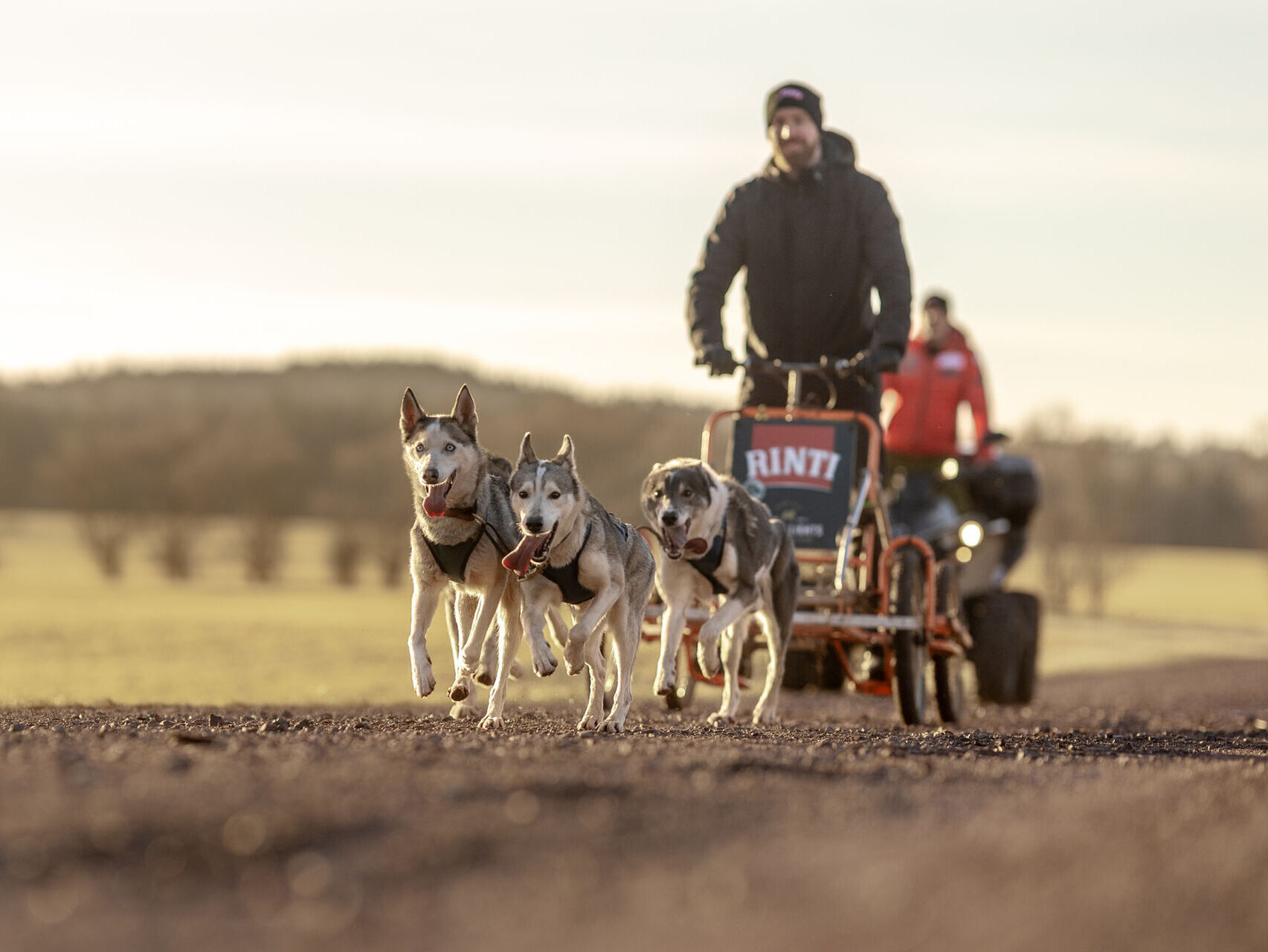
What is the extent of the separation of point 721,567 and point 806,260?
9.19 feet

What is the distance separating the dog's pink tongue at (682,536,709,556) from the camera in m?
8.13

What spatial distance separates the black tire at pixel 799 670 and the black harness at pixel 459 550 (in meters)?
5.62

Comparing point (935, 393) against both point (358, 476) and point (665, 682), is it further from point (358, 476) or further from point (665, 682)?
point (358, 476)

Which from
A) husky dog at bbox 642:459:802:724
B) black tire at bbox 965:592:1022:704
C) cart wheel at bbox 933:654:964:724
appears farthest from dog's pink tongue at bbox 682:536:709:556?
black tire at bbox 965:592:1022:704

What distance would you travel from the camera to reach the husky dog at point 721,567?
805 cm

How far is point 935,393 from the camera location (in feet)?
45.1

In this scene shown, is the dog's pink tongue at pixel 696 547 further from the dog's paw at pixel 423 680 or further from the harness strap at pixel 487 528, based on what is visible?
the dog's paw at pixel 423 680

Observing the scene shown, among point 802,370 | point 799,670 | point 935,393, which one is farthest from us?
point 935,393

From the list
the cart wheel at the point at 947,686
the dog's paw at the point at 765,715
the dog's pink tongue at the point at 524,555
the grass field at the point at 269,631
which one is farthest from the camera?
the grass field at the point at 269,631

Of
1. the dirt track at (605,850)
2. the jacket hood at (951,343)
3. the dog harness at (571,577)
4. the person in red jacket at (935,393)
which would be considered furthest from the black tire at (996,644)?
the dirt track at (605,850)

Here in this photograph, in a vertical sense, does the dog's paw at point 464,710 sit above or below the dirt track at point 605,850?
below

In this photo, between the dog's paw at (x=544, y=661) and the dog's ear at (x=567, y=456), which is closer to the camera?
the dog's paw at (x=544, y=661)

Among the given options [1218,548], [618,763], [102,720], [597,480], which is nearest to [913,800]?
[618,763]

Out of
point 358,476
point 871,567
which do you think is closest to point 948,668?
point 871,567
